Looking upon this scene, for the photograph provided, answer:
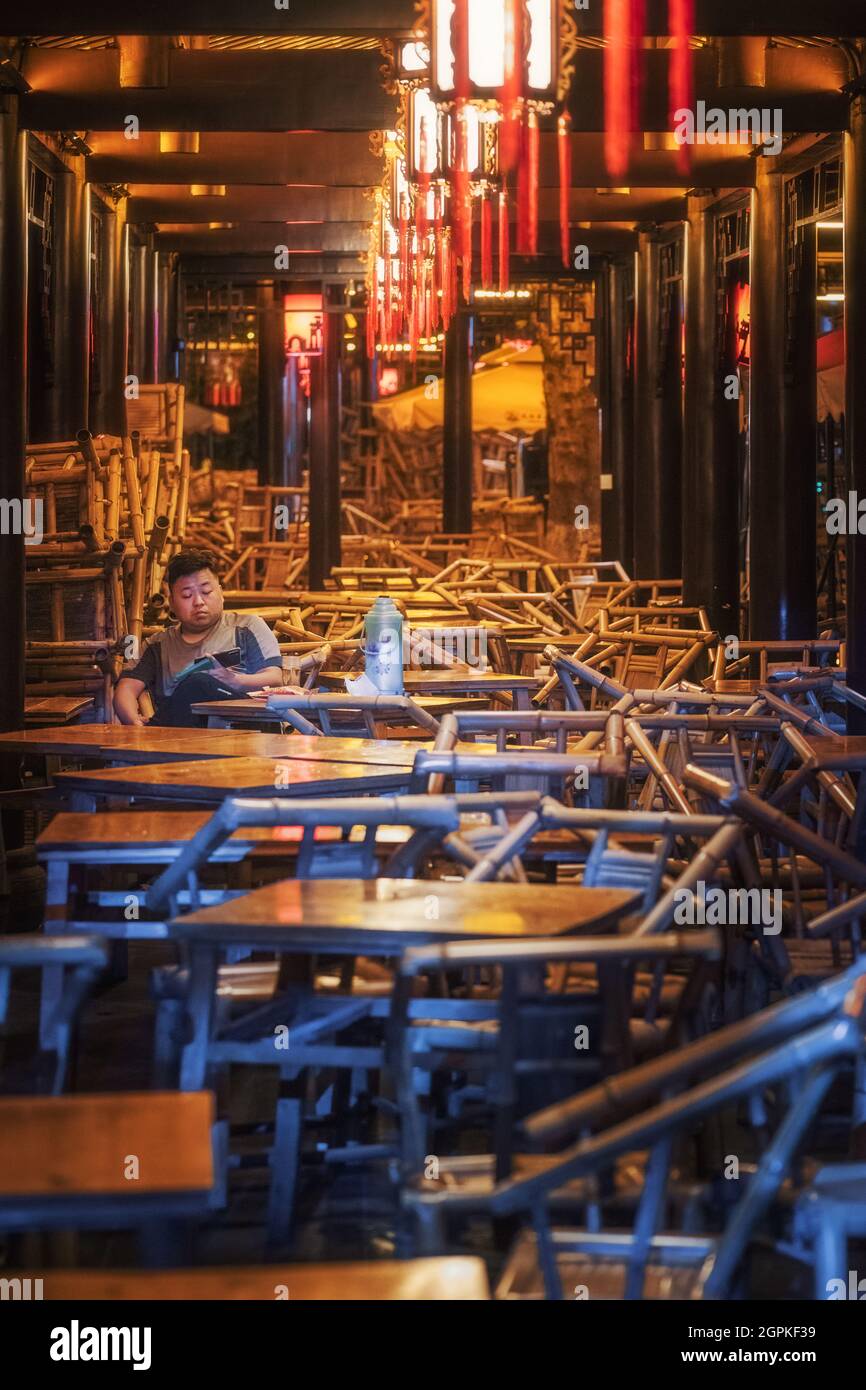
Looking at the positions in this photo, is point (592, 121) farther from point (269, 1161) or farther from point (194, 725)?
point (269, 1161)

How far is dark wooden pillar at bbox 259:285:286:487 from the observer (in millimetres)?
24625

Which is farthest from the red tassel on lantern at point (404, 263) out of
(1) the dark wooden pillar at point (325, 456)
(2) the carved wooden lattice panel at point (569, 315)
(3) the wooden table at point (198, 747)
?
(2) the carved wooden lattice panel at point (569, 315)

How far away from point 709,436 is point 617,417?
4.00 m

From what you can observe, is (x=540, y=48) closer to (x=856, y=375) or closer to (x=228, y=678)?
(x=228, y=678)

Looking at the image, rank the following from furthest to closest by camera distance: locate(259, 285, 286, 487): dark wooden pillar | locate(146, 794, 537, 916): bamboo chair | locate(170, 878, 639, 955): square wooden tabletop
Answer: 1. locate(259, 285, 286, 487): dark wooden pillar
2. locate(146, 794, 537, 916): bamboo chair
3. locate(170, 878, 639, 955): square wooden tabletop

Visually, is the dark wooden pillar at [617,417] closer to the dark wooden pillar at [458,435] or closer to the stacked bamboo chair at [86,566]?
the dark wooden pillar at [458,435]

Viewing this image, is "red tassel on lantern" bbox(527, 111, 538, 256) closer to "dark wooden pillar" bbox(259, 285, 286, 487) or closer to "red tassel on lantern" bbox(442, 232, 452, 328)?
"red tassel on lantern" bbox(442, 232, 452, 328)

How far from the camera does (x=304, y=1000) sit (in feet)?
10.9

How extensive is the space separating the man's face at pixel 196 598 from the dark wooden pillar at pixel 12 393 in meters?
1.84

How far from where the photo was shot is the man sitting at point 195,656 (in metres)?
6.66

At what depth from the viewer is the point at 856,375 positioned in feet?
31.1

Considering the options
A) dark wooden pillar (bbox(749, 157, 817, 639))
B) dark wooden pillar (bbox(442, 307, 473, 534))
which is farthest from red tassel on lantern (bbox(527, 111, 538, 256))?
dark wooden pillar (bbox(442, 307, 473, 534))

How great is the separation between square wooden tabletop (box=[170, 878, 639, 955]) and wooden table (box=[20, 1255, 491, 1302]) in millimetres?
630
